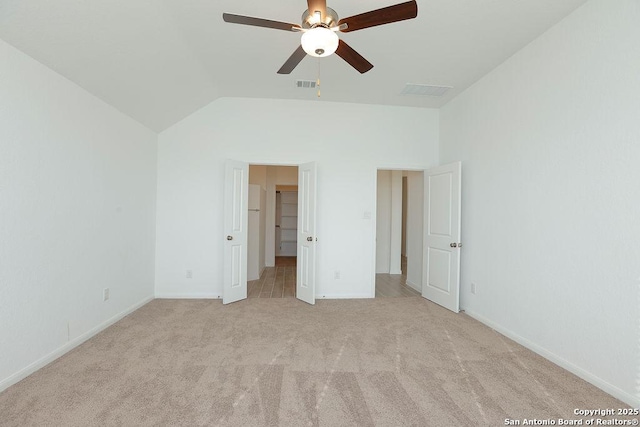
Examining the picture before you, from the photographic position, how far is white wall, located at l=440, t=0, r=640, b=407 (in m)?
2.00

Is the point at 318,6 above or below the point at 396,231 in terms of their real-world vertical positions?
above

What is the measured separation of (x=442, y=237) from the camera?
4.01 metres

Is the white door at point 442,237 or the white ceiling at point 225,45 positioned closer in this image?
the white ceiling at point 225,45

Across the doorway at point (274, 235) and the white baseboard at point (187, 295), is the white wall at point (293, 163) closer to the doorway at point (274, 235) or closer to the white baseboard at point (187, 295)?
the white baseboard at point (187, 295)

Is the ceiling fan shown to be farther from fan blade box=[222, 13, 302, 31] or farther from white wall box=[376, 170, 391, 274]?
white wall box=[376, 170, 391, 274]

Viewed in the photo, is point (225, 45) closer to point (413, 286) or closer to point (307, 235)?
point (307, 235)

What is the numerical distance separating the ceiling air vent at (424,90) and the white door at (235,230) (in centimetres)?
256

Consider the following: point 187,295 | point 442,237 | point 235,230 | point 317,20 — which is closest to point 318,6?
point 317,20

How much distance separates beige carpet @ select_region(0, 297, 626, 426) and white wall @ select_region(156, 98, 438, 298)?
1.07m

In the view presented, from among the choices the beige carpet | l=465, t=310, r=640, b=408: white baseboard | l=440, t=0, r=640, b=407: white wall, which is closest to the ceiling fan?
l=440, t=0, r=640, b=407: white wall

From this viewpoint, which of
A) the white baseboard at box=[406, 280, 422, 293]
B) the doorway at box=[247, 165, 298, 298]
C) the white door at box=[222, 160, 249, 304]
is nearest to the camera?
the white door at box=[222, 160, 249, 304]

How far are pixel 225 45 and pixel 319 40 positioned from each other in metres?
1.64

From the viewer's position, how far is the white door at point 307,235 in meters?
4.05
